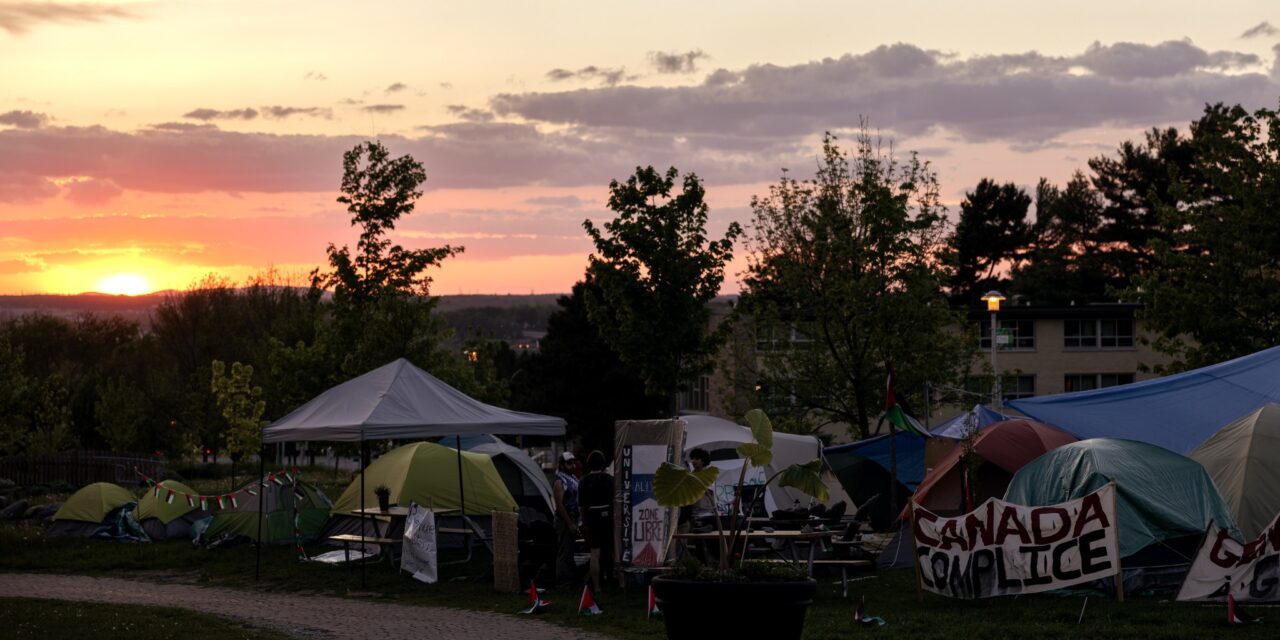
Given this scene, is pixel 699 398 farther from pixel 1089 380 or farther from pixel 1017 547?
pixel 1017 547

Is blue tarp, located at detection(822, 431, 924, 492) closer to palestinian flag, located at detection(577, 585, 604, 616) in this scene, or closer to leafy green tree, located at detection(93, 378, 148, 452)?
palestinian flag, located at detection(577, 585, 604, 616)

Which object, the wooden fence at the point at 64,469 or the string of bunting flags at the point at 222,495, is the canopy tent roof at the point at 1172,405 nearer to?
the string of bunting flags at the point at 222,495

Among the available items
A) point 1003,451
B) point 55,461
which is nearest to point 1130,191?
point 55,461

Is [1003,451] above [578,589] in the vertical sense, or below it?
above

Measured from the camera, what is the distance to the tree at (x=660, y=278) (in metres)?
28.2

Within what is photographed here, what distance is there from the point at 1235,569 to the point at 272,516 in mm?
17294

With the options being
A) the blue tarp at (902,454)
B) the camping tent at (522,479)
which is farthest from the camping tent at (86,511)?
the blue tarp at (902,454)

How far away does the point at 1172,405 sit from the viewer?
21344 mm

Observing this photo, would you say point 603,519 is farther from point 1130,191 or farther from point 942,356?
point 1130,191

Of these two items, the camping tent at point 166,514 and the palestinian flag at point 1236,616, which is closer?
the palestinian flag at point 1236,616

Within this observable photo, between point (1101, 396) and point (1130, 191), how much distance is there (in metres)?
70.1

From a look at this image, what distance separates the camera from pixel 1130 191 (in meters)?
87.4

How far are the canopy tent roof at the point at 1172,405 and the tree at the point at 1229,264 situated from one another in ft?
32.5

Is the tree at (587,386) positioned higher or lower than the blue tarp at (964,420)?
lower
